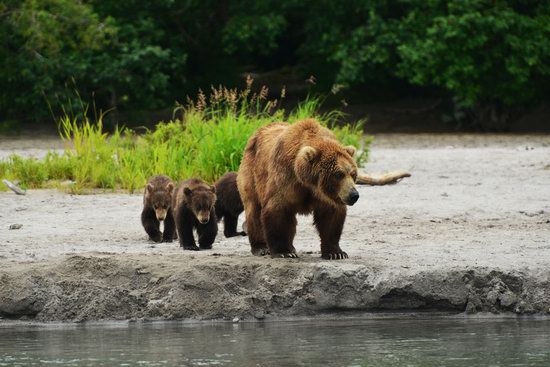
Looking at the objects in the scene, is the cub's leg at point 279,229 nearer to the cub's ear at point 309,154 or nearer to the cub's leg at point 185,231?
the cub's ear at point 309,154

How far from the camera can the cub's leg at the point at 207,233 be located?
1001 cm

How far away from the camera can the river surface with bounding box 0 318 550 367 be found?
6.80 meters

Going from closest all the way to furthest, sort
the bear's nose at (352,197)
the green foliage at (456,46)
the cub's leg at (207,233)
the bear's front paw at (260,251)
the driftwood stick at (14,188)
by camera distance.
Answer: the bear's nose at (352,197), the bear's front paw at (260,251), the cub's leg at (207,233), the driftwood stick at (14,188), the green foliage at (456,46)

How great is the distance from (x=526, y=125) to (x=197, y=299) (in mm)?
17247

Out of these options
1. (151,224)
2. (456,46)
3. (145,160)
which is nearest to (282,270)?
(151,224)

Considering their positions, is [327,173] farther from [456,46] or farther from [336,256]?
[456,46]

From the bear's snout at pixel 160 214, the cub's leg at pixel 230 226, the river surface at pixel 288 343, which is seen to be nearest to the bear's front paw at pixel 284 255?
the river surface at pixel 288 343

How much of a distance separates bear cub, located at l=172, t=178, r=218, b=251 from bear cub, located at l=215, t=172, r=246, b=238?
78 cm

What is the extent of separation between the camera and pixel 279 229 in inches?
336

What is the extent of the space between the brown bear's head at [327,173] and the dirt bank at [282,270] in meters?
0.53

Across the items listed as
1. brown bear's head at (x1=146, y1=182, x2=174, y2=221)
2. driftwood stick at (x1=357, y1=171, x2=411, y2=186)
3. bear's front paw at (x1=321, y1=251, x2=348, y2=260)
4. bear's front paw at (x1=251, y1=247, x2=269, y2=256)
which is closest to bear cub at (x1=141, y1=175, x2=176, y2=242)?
brown bear's head at (x1=146, y1=182, x2=174, y2=221)

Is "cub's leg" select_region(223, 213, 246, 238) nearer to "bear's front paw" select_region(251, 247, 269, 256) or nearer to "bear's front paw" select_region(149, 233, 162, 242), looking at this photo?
"bear's front paw" select_region(149, 233, 162, 242)

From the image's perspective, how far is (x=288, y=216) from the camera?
8.48 meters

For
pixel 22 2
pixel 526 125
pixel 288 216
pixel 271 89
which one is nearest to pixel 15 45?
pixel 22 2
